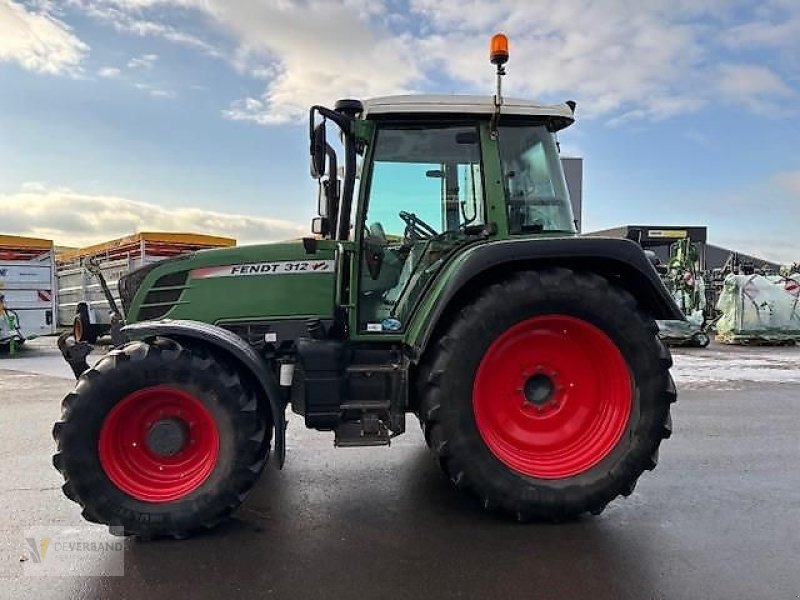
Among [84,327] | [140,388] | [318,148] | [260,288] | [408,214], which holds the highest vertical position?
[318,148]

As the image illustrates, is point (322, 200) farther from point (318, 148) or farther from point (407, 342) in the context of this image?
point (407, 342)

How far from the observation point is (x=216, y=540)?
3.39 m

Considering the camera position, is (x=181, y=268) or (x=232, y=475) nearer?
(x=232, y=475)

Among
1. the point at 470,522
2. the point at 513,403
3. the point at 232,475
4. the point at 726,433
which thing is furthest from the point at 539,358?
the point at 726,433

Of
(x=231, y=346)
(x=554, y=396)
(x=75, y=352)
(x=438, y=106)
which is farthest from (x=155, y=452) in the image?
(x=438, y=106)

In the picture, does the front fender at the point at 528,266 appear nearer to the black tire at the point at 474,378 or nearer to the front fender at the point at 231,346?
the black tire at the point at 474,378

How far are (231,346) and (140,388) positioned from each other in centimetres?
55

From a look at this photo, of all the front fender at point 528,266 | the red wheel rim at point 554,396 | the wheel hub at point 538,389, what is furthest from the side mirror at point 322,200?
the wheel hub at point 538,389

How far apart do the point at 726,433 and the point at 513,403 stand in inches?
129

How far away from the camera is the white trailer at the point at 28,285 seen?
1469 cm

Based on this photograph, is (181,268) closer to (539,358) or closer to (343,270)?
(343,270)

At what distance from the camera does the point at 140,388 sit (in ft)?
11.2

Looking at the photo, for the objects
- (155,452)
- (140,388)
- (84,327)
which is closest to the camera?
A: (140,388)

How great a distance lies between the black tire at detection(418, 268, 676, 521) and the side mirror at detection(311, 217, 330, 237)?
1.10m
